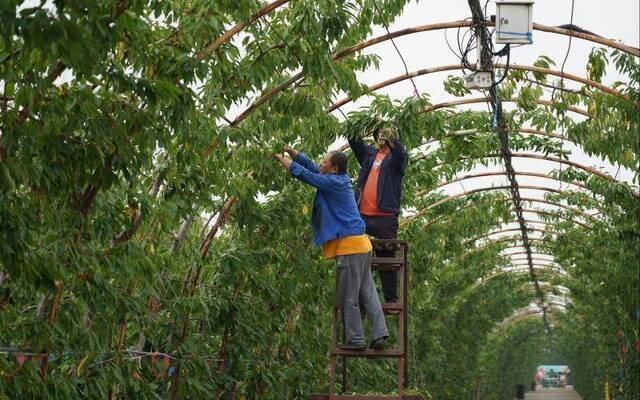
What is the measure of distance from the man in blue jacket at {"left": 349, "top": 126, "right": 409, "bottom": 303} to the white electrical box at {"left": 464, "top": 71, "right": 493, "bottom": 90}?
1.81m

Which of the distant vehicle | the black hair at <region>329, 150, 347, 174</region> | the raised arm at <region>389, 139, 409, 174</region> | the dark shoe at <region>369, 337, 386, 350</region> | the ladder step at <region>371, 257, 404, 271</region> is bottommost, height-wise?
the dark shoe at <region>369, 337, 386, 350</region>

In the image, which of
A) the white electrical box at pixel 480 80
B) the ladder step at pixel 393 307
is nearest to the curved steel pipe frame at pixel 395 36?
the white electrical box at pixel 480 80

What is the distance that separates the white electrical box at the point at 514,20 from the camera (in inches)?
384

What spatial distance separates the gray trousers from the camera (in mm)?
8016

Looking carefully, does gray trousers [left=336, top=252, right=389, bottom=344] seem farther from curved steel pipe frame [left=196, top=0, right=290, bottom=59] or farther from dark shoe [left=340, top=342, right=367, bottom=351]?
curved steel pipe frame [left=196, top=0, right=290, bottom=59]

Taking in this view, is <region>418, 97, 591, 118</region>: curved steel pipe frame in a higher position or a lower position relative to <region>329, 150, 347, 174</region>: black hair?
higher

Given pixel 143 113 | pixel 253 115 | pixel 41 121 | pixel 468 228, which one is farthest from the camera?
pixel 468 228

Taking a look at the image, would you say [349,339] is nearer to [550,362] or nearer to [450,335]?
[450,335]

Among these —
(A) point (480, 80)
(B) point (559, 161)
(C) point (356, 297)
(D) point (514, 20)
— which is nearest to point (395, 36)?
(D) point (514, 20)

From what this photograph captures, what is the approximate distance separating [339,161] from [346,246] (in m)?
0.62

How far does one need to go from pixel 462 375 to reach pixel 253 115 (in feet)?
71.1

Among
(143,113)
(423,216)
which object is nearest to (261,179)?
(143,113)

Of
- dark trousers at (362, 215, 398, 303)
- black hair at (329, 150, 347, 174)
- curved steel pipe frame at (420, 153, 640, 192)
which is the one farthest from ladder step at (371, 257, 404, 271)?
curved steel pipe frame at (420, 153, 640, 192)

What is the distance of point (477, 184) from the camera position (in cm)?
1969
